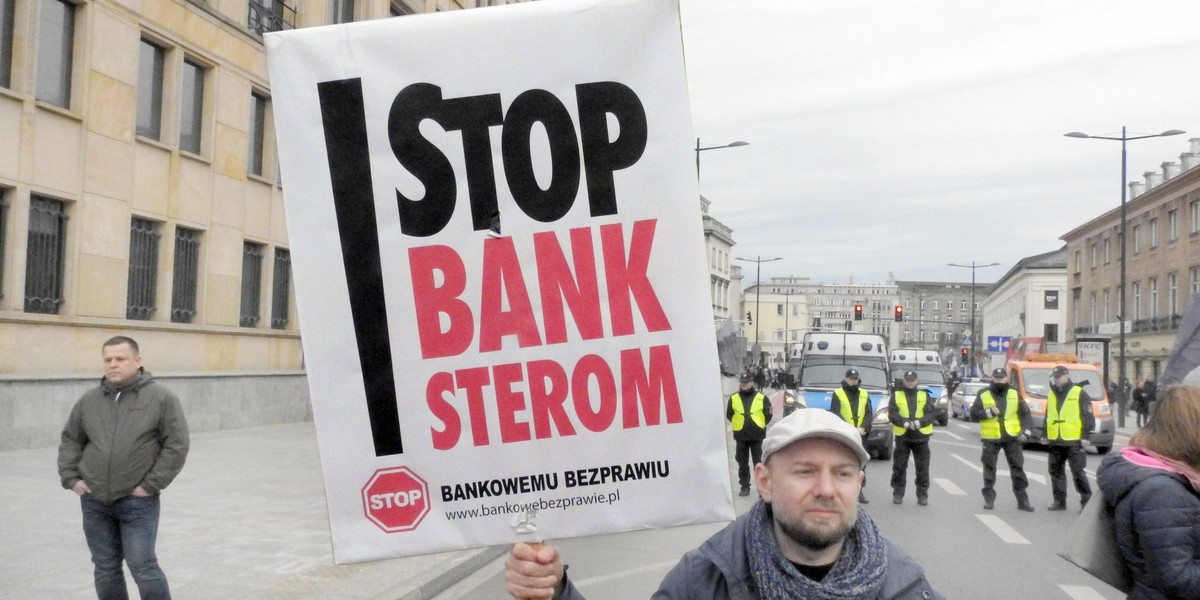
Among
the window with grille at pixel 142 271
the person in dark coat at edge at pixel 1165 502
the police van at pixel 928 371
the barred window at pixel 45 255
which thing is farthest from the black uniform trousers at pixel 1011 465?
the police van at pixel 928 371

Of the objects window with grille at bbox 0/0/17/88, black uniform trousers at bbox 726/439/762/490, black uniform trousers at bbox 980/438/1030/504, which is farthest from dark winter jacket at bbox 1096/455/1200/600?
window with grille at bbox 0/0/17/88

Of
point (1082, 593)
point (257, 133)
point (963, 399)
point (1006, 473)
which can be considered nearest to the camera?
point (1082, 593)

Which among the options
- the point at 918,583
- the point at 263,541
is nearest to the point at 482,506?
the point at 918,583

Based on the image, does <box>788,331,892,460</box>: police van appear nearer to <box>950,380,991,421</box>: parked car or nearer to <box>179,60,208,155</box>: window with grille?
<box>179,60,208,155</box>: window with grille

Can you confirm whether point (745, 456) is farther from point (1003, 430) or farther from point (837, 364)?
point (837, 364)

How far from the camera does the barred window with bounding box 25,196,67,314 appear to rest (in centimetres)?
1753

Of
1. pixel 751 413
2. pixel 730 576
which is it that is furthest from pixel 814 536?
pixel 751 413

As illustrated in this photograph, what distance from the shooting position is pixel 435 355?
2938 mm

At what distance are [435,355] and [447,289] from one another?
0.18 m

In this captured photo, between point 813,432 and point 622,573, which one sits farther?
point 622,573

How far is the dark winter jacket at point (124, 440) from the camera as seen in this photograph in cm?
593

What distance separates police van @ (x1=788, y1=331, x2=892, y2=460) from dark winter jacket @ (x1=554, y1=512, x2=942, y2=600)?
18524mm

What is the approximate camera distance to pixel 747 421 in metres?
14.5

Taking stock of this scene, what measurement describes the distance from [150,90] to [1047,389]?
2071cm
